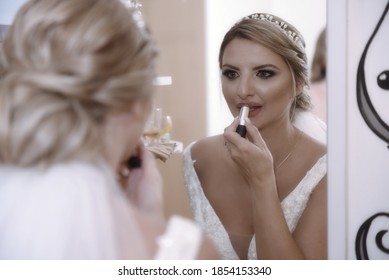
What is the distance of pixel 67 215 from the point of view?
45 centimetres

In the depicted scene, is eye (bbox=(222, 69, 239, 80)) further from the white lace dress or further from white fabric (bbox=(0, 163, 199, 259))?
white fabric (bbox=(0, 163, 199, 259))

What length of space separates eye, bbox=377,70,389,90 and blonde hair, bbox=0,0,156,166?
0.38 meters

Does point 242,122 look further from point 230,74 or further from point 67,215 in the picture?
point 67,215

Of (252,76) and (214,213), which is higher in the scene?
(252,76)

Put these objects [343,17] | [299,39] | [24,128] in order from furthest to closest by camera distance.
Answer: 1. [299,39]
2. [343,17]
3. [24,128]

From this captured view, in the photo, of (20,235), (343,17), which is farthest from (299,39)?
(20,235)

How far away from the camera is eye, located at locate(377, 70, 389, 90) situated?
2.05ft

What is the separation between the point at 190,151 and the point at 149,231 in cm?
33

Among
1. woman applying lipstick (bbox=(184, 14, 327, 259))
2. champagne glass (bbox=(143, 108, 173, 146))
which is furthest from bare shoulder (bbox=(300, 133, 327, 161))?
champagne glass (bbox=(143, 108, 173, 146))

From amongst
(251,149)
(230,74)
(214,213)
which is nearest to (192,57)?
(230,74)

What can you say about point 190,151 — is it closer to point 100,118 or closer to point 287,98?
point 287,98

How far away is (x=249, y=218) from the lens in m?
0.79

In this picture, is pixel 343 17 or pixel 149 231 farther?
pixel 343 17

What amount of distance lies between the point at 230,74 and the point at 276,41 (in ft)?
0.34
